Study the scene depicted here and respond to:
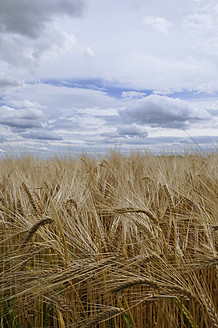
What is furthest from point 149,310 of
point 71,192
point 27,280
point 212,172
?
point 212,172

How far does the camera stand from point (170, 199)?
161 cm

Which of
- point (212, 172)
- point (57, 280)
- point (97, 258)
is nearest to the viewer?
point (57, 280)

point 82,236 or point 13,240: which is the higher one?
point 82,236

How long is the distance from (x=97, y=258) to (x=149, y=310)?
38cm

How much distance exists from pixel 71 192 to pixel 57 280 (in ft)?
2.83

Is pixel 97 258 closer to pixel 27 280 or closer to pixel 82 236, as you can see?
pixel 82 236

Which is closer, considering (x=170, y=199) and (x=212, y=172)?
(x=170, y=199)

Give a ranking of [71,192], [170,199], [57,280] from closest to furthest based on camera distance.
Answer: [57,280] < [170,199] < [71,192]

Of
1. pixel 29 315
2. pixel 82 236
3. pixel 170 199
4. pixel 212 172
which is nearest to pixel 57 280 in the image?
pixel 82 236

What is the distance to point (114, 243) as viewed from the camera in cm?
124

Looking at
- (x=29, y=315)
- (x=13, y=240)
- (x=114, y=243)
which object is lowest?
(x=29, y=315)

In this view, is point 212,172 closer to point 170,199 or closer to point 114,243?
point 170,199

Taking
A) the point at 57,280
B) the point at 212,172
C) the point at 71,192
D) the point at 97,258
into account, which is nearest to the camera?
the point at 57,280

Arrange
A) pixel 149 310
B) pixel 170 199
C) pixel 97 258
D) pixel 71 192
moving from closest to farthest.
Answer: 1. pixel 97 258
2. pixel 149 310
3. pixel 170 199
4. pixel 71 192
